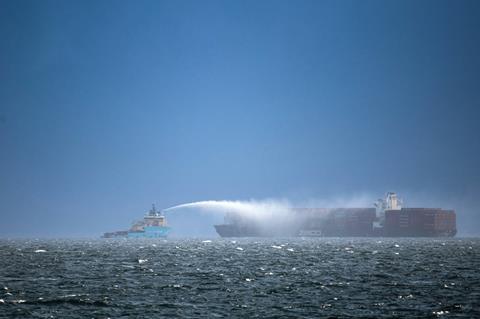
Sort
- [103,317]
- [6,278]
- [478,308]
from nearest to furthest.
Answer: [103,317] < [478,308] < [6,278]

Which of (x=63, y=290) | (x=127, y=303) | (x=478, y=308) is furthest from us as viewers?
(x=63, y=290)

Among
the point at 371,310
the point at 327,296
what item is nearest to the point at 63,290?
the point at 327,296

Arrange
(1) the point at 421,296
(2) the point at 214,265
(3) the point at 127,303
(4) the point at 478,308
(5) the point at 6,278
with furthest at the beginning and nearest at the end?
1. (2) the point at 214,265
2. (5) the point at 6,278
3. (1) the point at 421,296
4. (3) the point at 127,303
5. (4) the point at 478,308

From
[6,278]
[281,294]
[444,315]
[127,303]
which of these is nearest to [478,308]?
[444,315]

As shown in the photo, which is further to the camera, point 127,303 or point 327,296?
point 327,296

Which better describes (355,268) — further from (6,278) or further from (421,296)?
(6,278)

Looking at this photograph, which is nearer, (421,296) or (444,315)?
(444,315)

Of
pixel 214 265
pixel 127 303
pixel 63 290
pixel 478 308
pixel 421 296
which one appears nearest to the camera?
pixel 478 308

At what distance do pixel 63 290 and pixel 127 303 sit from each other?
894 cm

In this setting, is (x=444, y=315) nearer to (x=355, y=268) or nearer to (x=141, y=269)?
(x=355, y=268)

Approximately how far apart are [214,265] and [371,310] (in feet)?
132

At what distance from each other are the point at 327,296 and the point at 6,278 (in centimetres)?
2930

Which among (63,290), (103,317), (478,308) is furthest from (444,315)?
(63,290)

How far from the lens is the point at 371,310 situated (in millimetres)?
40969
